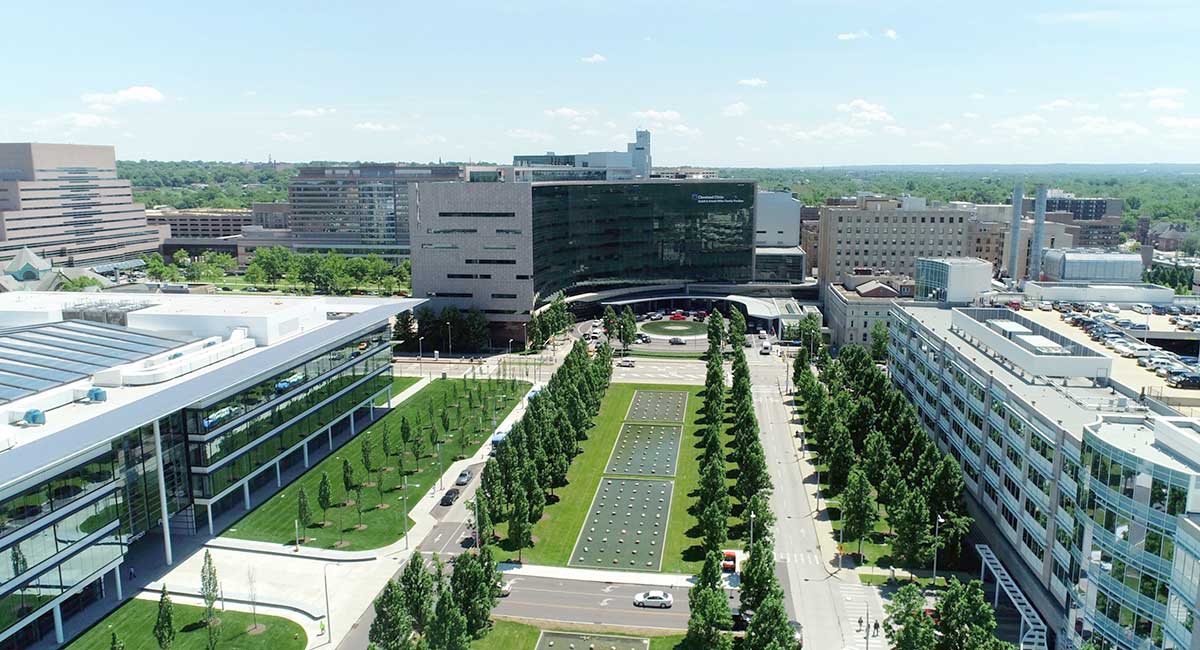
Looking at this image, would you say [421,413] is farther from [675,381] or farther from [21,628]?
[21,628]

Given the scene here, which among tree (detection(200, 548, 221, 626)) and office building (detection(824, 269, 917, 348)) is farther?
office building (detection(824, 269, 917, 348))

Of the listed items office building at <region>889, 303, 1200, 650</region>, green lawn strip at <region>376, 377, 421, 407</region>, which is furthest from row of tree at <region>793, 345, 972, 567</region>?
green lawn strip at <region>376, 377, 421, 407</region>

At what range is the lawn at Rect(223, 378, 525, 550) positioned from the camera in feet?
231

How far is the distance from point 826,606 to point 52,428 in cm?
5650

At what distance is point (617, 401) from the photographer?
113 meters

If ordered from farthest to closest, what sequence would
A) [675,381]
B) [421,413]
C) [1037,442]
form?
[675,381] < [421,413] < [1037,442]

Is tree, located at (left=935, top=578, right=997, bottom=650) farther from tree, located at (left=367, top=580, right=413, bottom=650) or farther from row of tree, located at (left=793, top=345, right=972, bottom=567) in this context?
tree, located at (left=367, top=580, right=413, bottom=650)

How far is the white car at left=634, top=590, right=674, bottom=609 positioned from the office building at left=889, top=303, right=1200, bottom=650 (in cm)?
2493

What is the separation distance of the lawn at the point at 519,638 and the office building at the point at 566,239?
3565 inches

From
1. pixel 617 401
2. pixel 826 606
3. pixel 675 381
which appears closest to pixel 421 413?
pixel 617 401

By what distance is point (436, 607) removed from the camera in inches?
1954

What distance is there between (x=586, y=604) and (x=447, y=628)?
545 inches

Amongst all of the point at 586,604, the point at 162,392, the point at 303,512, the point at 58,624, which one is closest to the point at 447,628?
the point at 586,604

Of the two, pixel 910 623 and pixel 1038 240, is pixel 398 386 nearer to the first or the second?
pixel 910 623
